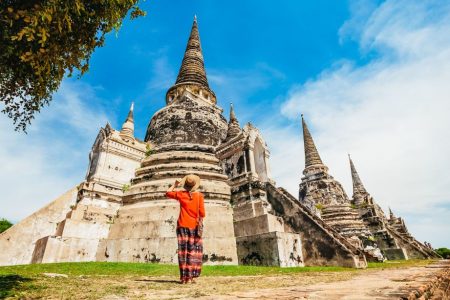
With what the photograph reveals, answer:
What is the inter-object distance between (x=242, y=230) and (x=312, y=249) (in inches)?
119

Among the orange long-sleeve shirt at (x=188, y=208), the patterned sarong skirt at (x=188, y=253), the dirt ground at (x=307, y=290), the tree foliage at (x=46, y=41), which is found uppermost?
the tree foliage at (x=46, y=41)

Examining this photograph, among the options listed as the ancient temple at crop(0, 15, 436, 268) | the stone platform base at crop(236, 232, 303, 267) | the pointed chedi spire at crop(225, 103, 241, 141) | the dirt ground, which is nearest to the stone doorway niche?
the ancient temple at crop(0, 15, 436, 268)

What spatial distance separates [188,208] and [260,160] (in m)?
9.77

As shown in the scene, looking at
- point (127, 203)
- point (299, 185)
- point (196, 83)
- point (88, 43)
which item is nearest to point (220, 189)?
point (127, 203)

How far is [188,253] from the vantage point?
5.50 m

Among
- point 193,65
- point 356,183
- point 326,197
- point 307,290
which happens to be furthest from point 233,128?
point 356,183

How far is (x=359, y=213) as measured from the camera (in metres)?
26.3

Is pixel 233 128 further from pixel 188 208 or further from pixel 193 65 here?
pixel 188 208

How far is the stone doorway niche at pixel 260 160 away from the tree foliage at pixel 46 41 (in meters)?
10.8

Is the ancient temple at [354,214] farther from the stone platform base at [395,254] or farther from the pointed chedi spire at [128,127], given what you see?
the pointed chedi spire at [128,127]

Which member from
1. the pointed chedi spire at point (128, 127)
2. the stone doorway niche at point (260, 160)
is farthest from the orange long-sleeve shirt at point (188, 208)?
the pointed chedi spire at point (128, 127)

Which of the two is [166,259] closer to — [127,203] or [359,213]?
[127,203]

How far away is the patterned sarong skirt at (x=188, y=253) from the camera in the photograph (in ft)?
17.6

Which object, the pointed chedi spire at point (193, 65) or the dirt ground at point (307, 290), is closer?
the dirt ground at point (307, 290)
